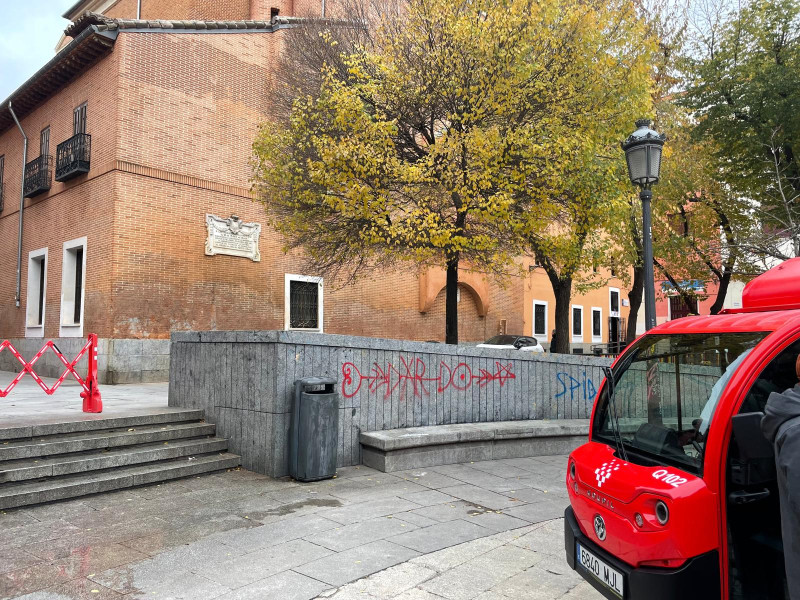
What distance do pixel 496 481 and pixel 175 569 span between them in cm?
396

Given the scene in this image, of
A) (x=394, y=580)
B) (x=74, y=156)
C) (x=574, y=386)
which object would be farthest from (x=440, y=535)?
(x=74, y=156)

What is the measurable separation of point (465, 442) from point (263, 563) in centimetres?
408

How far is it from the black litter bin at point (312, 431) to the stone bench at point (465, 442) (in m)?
0.70

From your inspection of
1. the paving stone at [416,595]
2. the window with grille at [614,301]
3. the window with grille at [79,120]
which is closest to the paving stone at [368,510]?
the paving stone at [416,595]

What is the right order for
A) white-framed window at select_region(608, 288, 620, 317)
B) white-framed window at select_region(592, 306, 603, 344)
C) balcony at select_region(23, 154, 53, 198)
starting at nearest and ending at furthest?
balcony at select_region(23, 154, 53, 198), white-framed window at select_region(592, 306, 603, 344), white-framed window at select_region(608, 288, 620, 317)

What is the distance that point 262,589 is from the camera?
4.09m

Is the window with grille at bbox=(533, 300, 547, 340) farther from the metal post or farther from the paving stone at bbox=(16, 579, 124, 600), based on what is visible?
the paving stone at bbox=(16, 579, 124, 600)

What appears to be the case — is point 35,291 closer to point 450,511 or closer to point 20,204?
point 20,204

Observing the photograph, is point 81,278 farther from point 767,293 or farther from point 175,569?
point 767,293

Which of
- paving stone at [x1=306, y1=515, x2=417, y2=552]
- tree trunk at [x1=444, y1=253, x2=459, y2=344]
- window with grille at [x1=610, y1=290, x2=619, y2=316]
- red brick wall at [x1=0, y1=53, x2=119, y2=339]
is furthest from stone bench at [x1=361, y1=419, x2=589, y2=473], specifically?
window with grille at [x1=610, y1=290, x2=619, y2=316]

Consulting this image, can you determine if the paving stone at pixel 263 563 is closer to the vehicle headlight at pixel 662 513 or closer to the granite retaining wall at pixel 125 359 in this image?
the vehicle headlight at pixel 662 513

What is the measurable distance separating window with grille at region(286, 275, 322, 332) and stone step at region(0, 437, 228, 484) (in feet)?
35.5

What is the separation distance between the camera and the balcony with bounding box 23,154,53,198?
57.9ft

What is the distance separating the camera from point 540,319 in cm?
3003
